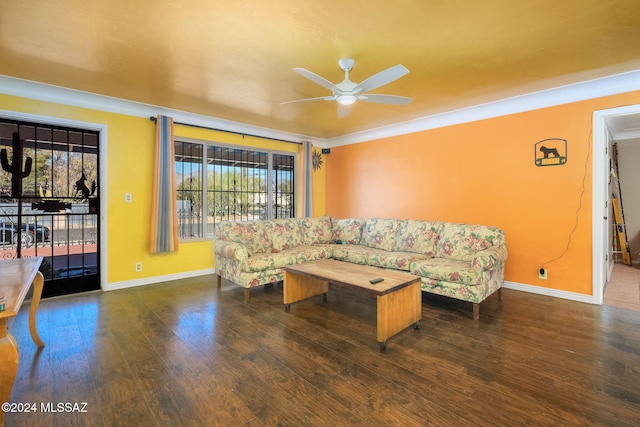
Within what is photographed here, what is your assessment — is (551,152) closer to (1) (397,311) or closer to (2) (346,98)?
(2) (346,98)

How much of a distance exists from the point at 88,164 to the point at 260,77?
2.64 meters

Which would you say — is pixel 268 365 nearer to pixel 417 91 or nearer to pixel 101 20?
pixel 101 20

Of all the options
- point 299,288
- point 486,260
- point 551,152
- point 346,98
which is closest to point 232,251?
point 299,288

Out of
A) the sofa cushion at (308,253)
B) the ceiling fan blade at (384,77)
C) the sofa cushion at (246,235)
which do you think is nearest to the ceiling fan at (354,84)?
the ceiling fan blade at (384,77)

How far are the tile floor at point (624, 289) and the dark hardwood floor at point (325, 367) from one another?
0.33 m

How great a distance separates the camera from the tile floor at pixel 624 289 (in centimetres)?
342

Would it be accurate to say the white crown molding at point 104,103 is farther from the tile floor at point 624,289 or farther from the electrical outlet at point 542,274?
the tile floor at point 624,289

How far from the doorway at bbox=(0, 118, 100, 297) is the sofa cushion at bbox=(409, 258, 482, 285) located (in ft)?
13.4

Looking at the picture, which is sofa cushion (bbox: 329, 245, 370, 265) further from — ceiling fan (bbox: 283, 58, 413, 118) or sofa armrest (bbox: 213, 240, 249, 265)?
ceiling fan (bbox: 283, 58, 413, 118)

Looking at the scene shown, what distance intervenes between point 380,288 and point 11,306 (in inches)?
85.7

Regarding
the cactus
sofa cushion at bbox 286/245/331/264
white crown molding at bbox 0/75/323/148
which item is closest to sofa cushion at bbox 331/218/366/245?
sofa cushion at bbox 286/245/331/264

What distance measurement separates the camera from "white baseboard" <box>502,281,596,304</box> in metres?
3.50

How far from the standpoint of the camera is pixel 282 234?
452 centimetres

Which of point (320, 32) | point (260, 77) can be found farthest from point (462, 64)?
point (260, 77)
